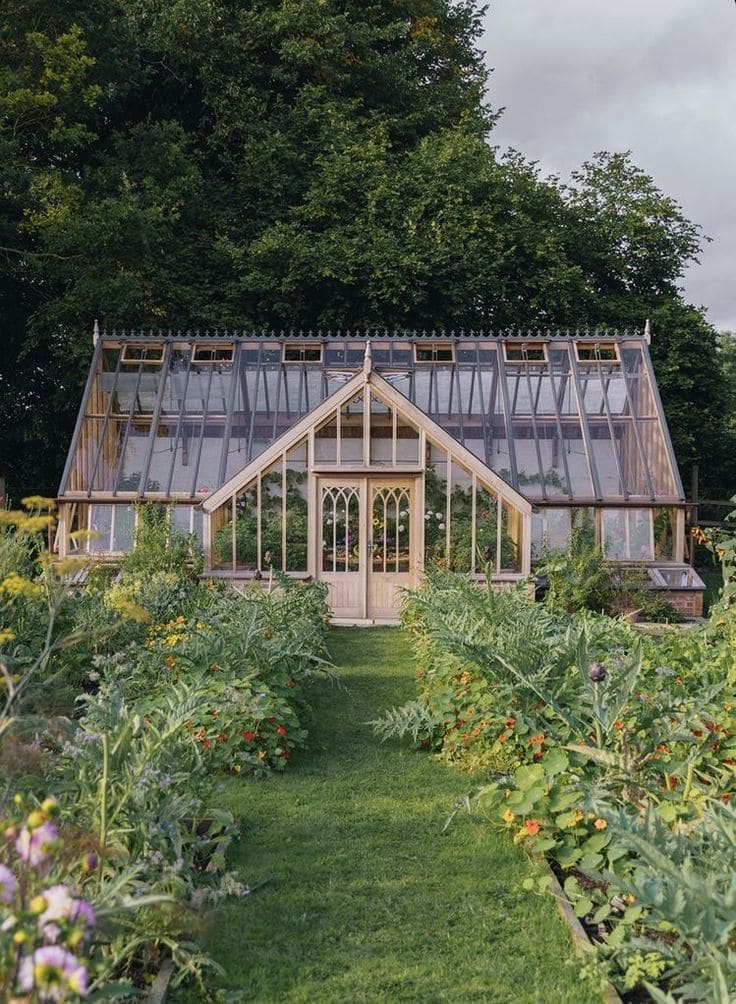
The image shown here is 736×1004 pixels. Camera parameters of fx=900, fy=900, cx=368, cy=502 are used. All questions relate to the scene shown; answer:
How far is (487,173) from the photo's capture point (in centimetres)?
1864

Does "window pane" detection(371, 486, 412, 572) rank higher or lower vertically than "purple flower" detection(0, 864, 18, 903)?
higher

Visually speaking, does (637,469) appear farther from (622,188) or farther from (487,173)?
(622,188)

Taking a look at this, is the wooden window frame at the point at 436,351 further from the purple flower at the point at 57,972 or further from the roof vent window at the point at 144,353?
the purple flower at the point at 57,972

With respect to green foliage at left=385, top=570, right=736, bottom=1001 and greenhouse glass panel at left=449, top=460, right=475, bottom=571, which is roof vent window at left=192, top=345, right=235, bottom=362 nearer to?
greenhouse glass panel at left=449, top=460, right=475, bottom=571

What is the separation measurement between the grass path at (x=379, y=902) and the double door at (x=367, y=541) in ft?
20.5

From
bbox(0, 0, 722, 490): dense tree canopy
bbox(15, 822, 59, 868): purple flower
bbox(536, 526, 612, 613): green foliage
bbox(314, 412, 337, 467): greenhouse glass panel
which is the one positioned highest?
bbox(0, 0, 722, 490): dense tree canopy

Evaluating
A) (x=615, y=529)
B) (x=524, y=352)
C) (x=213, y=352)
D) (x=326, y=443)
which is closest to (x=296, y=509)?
(x=326, y=443)

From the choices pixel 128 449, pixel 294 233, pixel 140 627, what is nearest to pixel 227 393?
pixel 128 449

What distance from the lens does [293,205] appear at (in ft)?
63.6

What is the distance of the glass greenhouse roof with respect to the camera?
12.8 m

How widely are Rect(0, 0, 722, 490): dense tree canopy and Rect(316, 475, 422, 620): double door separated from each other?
6035mm

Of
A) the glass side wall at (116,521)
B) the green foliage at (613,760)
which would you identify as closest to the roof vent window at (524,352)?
the glass side wall at (116,521)

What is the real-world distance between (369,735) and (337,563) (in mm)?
5811

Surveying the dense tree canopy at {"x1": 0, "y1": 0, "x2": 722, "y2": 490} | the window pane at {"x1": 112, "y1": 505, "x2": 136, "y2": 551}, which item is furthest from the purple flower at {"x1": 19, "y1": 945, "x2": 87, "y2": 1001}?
the dense tree canopy at {"x1": 0, "y1": 0, "x2": 722, "y2": 490}
